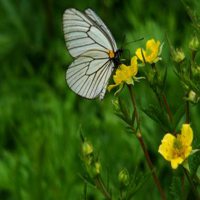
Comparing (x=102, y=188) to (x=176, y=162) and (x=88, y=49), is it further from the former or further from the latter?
(x=88, y=49)

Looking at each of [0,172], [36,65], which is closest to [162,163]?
[0,172]

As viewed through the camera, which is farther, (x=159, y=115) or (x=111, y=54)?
(x=111, y=54)

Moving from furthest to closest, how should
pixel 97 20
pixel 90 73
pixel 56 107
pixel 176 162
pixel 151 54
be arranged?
pixel 56 107 → pixel 90 73 → pixel 97 20 → pixel 151 54 → pixel 176 162

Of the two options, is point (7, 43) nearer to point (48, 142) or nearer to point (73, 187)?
point (48, 142)

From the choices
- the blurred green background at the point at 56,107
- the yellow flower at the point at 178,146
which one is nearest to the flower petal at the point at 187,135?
the yellow flower at the point at 178,146

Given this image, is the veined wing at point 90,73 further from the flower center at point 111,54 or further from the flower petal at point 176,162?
the flower petal at point 176,162

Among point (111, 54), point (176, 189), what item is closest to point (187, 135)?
point (176, 189)

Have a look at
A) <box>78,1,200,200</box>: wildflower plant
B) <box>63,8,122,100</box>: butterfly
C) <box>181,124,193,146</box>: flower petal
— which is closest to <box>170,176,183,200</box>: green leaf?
<box>78,1,200,200</box>: wildflower plant
